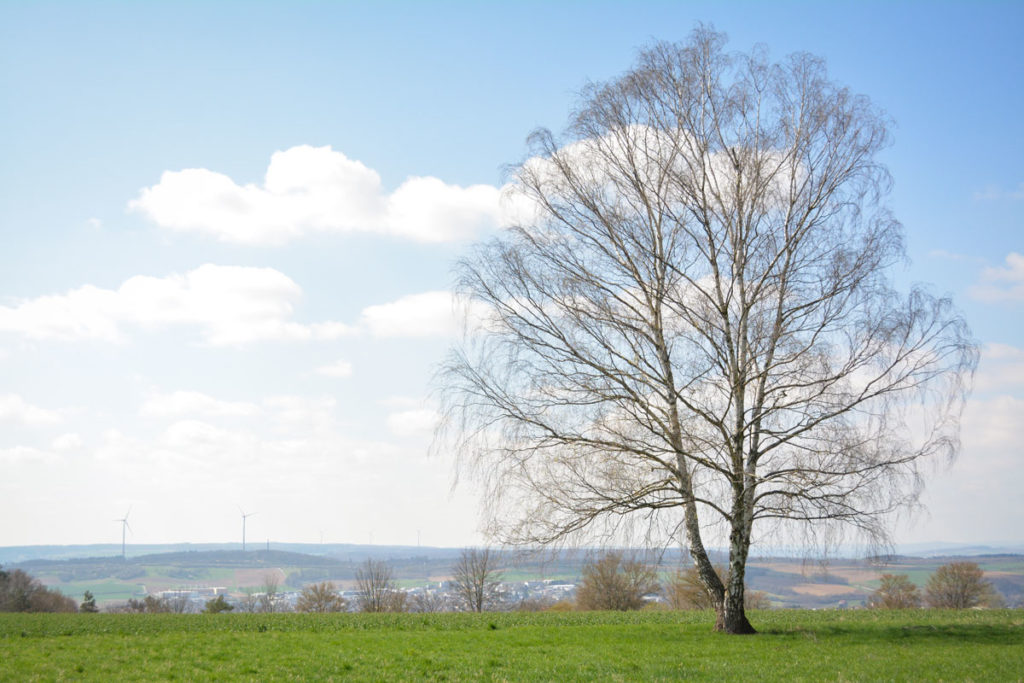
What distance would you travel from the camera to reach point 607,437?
A: 18703 mm

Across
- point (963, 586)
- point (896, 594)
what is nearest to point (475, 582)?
point (896, 594)

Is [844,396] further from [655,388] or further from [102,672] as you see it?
[102,672]

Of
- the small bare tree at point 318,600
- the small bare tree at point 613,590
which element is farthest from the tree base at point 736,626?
the small bare tree at point 318,600

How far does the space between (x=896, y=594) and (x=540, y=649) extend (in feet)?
109

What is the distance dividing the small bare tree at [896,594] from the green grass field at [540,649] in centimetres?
1750

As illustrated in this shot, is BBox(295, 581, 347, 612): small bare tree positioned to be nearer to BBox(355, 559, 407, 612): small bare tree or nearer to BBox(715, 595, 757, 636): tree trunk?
BBox(355, 559, 407, 612): small bare tree

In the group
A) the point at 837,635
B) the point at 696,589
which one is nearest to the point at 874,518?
the point at 837,635

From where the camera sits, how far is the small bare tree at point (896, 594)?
132 feet

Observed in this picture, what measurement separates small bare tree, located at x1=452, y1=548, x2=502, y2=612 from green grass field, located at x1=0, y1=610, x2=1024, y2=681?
3443cm

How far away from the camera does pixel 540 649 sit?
17.8 m

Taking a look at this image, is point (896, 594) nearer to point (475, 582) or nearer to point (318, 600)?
point (475, 582)

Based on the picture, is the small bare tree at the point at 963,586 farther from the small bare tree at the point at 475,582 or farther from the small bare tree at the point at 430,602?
the small bare tree at the point at 430,602

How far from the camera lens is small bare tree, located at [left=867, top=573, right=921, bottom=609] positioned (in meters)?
40.2

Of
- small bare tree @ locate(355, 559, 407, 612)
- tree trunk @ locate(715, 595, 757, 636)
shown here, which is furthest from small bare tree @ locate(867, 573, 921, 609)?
small bare tree @ locate(355, 559, 407, 612)
